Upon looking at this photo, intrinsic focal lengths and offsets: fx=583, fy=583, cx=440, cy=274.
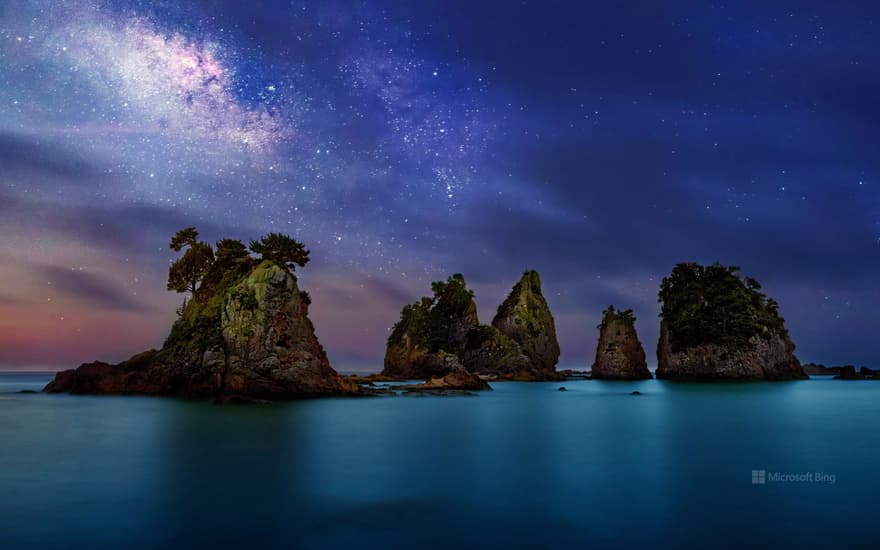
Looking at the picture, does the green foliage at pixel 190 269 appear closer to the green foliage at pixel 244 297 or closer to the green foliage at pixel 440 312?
the green foliage at pixel 244 297

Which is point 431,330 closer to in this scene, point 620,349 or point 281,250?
point 620,349

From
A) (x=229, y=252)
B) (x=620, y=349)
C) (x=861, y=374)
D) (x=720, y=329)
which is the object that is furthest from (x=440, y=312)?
(x=861, y=374)

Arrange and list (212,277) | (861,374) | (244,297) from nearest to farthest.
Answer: (244,297) → (212,277) → (861,374)

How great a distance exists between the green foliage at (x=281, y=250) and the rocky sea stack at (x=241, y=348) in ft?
0.34

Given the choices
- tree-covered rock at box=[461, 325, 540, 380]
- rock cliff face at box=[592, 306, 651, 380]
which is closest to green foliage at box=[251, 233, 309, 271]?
tree-covered rock at box=[461, 325, 540, 380]

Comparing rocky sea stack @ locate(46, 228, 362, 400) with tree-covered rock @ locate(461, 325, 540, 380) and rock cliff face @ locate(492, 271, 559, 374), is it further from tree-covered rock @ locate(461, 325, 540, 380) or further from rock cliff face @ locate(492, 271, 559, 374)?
rock cliff face @ locate(492, 271, 559, 374)

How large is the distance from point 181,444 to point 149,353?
130 ft

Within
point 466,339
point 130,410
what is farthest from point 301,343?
point 466,339

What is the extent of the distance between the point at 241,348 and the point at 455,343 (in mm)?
91820

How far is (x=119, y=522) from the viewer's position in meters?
15.3

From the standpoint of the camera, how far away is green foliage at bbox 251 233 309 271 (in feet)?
201

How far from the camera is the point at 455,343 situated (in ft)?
466

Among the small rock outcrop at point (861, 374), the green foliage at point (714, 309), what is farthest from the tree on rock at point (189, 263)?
the small rock outcrop at point (861, 374)

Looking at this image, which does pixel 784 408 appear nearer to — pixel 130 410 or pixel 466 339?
pixel 130 410
